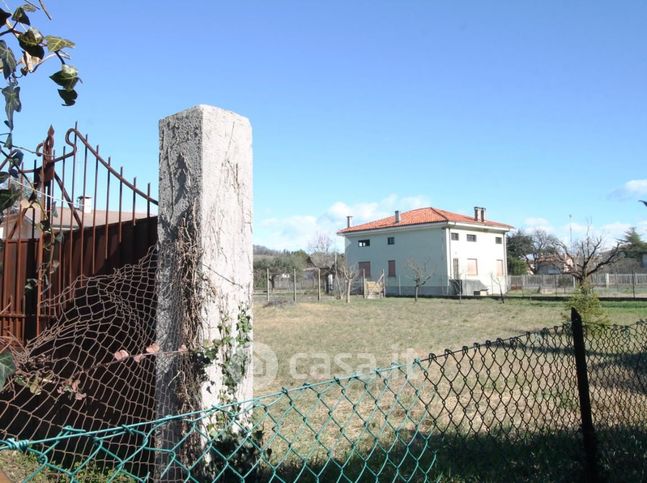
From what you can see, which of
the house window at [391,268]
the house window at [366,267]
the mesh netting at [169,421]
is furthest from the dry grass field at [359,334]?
the house window at [366,267]

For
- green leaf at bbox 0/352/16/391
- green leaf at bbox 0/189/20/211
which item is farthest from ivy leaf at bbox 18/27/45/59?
green leaf at bbox 0/352/16/391

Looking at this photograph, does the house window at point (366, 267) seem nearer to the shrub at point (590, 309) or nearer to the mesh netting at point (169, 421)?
the shrub at point (590, 309)

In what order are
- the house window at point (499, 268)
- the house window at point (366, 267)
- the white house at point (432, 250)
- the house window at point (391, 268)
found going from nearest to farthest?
1. the white house at point (432, 250)
2. the house window at point (391, 268)
3. the house window at point (499, 268)
4. the house window at point (366, 267)

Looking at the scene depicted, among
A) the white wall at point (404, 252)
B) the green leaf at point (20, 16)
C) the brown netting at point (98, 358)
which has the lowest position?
the brown netting at point (98, 358)

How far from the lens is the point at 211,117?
253 centimetres

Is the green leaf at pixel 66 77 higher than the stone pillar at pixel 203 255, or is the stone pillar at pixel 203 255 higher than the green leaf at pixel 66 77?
the green leaf at pixel 66 77

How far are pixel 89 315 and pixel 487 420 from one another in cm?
376

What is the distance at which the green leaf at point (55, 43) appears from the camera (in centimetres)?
148

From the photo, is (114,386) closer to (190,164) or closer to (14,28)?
(190,164)

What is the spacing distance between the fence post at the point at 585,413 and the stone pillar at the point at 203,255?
5.76ft

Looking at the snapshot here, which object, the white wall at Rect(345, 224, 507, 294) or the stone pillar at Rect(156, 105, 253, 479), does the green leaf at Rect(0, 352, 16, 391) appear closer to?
the stone pillar at Rect(156, 105, 253, 479)

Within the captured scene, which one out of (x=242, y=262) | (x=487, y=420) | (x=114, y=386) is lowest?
(x=487, y=420)

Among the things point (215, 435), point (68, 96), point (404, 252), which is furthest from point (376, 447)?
point (404, 252)

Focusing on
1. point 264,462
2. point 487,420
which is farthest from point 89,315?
point 487,420
